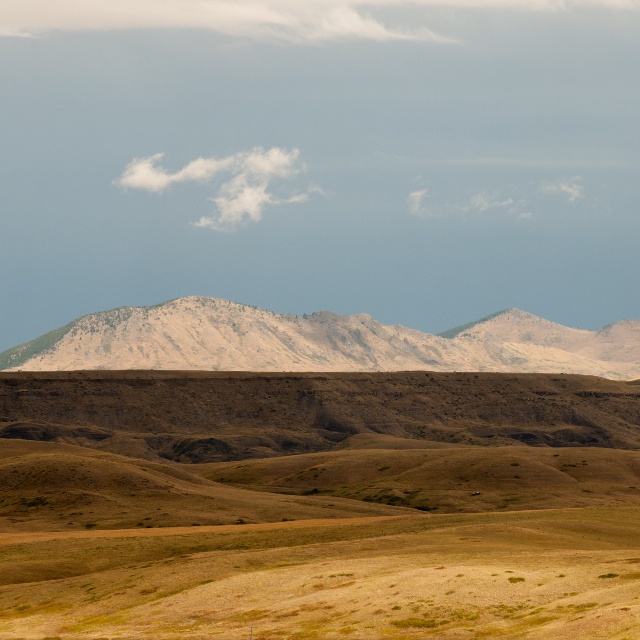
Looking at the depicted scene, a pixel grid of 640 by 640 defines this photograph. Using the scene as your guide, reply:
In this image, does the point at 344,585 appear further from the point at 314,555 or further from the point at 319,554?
the point at 319,554

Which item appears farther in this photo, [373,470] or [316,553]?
[373,470]

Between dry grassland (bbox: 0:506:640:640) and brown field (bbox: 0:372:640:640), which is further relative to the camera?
brown field (bbox: 0:372:640:640)

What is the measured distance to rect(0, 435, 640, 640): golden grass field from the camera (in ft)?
162

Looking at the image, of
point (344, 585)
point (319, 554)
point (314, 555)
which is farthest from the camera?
point (319, 554)

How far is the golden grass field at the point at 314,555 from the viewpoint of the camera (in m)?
49.2

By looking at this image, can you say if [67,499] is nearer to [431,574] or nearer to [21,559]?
[21,559]

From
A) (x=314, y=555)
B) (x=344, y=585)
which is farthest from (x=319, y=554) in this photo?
(x=344, y=585)

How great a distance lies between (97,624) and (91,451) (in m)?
113

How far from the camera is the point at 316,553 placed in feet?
240

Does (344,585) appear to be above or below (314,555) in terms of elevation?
above

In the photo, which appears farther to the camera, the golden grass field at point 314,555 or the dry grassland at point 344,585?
the golden grass field at point 314,555

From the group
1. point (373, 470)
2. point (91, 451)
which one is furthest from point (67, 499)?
point (373, 470)

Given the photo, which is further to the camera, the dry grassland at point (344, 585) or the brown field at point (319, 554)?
the brown field at point (319, 554)

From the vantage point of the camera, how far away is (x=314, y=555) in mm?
72438
